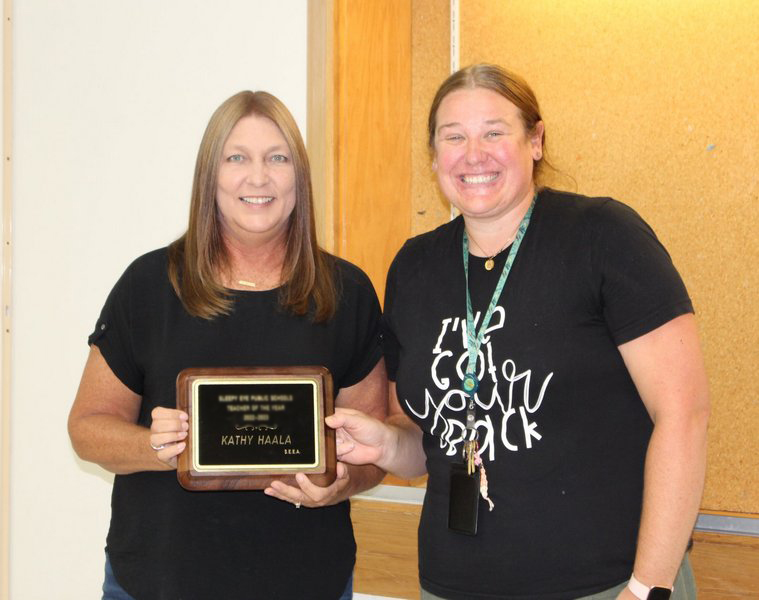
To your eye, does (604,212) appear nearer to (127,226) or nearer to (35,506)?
(127,226)

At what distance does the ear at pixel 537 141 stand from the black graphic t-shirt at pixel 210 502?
53 cm

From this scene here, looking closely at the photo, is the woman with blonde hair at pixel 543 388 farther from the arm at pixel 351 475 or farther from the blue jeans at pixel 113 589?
the blue jeans at pixel 113 589

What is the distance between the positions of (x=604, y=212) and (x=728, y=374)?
1321mm

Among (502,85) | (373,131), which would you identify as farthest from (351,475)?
(373,131)

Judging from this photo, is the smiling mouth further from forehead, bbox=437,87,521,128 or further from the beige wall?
the beige wall

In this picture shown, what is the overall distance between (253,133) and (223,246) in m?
0.26

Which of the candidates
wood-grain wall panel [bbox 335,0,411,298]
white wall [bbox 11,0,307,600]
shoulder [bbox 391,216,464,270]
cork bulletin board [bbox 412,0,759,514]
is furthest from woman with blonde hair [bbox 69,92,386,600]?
white wall [bbox 11,0,307,600]

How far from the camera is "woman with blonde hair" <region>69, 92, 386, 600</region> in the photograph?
6.06 feet

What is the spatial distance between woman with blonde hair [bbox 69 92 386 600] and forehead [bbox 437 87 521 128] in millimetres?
381

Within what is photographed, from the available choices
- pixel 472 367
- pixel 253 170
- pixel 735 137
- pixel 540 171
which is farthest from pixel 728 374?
pixel 253 170

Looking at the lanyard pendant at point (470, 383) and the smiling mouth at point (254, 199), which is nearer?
the lanyard pendant at point (470, 383)

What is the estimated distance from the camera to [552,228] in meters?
1.74

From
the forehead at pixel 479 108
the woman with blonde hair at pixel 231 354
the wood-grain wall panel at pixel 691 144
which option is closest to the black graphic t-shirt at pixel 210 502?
the woman with blonde hair at pixel 231 354

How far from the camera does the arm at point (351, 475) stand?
1.78 metres
